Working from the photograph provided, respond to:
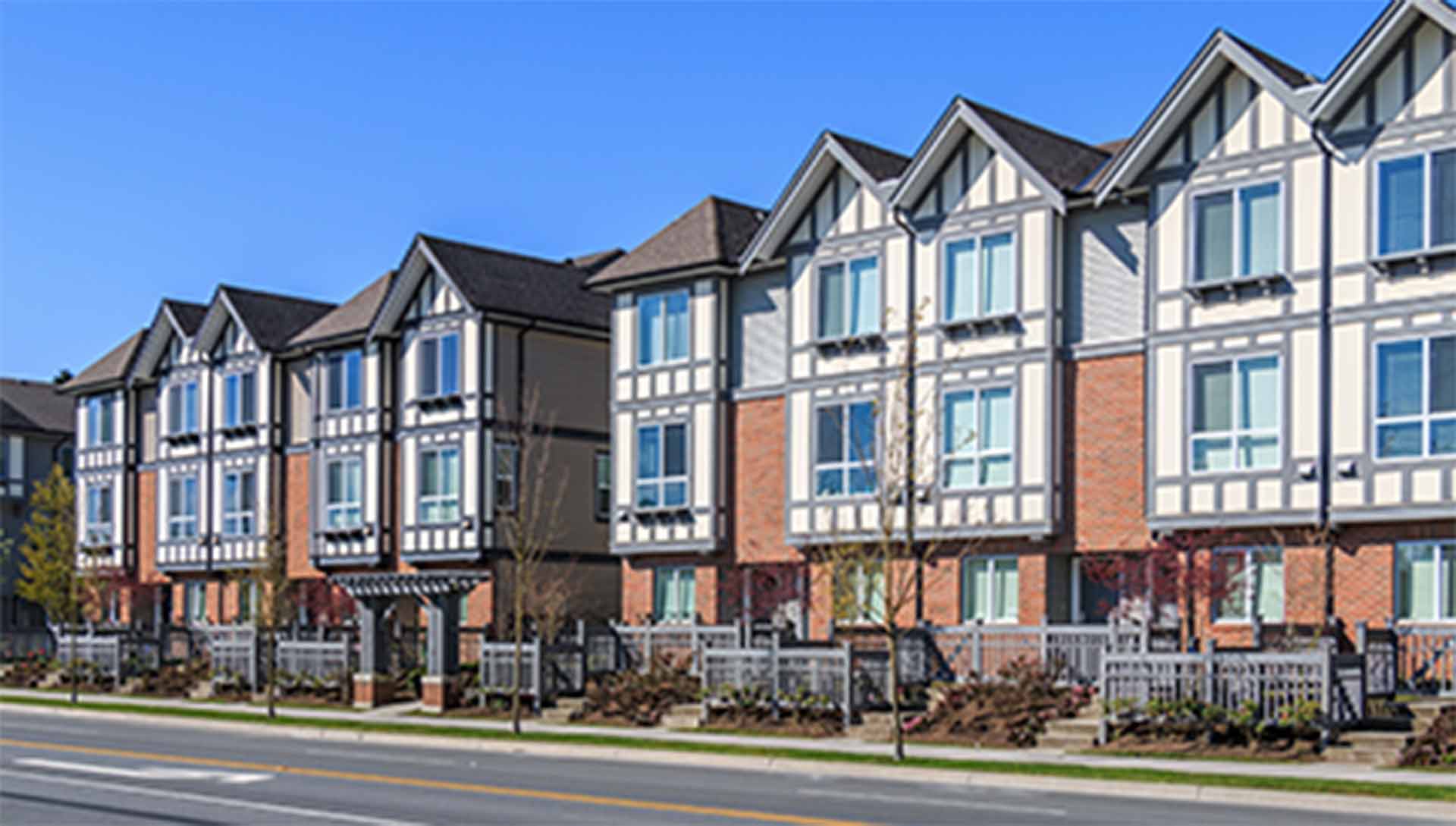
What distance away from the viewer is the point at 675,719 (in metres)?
33.0

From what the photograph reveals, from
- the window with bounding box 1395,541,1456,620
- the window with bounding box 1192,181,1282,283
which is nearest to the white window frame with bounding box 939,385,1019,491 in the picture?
the window with bounding box 1192,181,1282,283

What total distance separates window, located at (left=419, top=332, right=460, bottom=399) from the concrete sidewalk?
9.98m

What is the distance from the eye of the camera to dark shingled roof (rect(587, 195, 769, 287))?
41219 millimetres

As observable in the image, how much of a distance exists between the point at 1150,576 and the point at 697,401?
498 inches

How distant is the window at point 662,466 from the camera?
41.8m

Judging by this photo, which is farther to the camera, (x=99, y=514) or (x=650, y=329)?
(x=99, y=514)

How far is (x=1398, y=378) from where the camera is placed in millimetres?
29422

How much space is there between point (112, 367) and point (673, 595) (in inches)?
1098

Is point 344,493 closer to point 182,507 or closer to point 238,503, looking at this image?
point 238,503

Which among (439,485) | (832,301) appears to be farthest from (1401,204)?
(439,485)

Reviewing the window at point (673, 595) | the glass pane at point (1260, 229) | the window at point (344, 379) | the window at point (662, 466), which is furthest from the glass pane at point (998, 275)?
the window at point (344, 379)

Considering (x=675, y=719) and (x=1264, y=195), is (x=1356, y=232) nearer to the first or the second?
(x=1264, y=195)

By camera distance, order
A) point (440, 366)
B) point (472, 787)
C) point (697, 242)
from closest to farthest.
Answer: point (472, 787) < point (697, 242) < point (440, 366)

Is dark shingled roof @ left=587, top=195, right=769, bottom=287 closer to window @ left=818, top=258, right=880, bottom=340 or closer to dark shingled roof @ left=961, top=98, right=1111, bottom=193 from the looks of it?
window @ left=818, top=258, right=880, bottom=340
